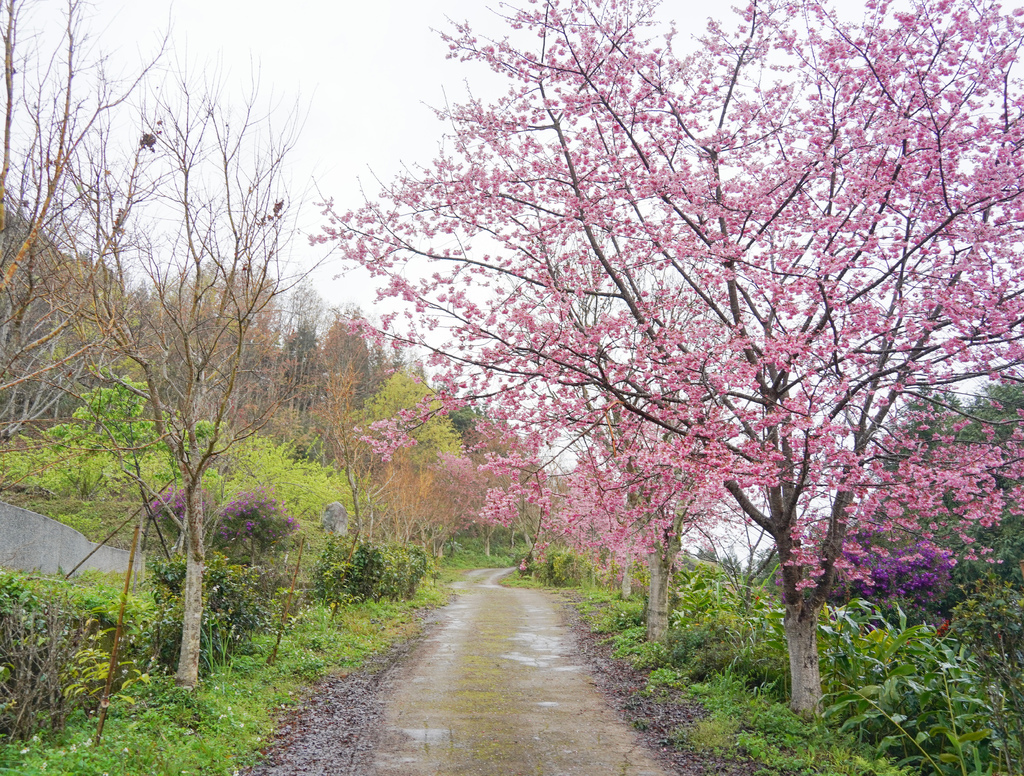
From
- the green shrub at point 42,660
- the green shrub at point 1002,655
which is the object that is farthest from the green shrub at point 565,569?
the green shrub at point 42,660

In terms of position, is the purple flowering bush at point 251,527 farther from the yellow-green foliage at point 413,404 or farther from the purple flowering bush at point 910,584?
the yellow-green foliage at point 413,404

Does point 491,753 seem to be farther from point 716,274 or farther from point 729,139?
point 729,139

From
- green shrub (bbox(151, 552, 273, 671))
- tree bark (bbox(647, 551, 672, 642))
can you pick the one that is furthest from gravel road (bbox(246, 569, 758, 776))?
green shrub (bbox(151, 552, 273, 671))

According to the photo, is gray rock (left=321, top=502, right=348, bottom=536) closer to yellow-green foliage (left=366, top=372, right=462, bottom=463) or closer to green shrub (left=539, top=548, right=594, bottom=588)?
green shrub (left=539, top=548, right=594, bottom=588)

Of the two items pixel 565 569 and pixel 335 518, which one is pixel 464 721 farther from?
pixel 565 569

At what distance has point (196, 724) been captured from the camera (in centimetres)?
475

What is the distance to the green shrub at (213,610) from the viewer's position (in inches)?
224

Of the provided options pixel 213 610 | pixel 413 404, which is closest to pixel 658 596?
pixel 213 610

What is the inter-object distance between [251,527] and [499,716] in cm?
732

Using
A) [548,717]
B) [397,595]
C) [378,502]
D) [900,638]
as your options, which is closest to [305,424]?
[378,502]

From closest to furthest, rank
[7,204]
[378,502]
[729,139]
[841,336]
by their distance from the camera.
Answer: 1. [7,204]
2. [841,336]
3. [729,139]
4. [378,502]

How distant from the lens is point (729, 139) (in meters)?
5.79

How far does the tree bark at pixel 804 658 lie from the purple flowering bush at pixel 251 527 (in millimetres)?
8748

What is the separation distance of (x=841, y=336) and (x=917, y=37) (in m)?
2.51
